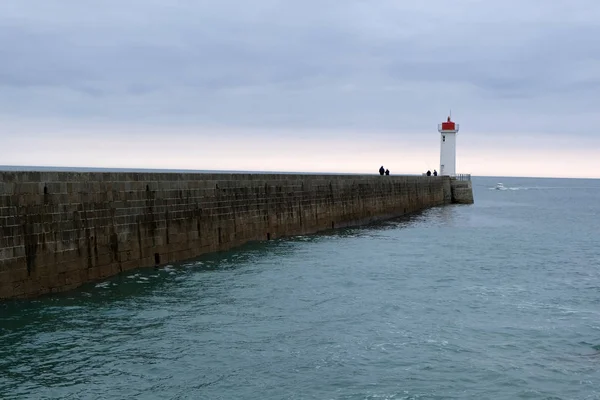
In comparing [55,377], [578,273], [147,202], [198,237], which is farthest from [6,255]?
[578,273]

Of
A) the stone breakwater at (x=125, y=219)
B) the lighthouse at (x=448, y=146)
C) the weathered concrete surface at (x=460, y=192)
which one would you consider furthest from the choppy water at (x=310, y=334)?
the weathered concrete surface at (x=460, y=192)

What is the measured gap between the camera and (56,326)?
37.6ft

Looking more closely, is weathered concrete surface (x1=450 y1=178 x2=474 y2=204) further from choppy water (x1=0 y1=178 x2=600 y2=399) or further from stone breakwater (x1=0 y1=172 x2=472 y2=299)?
choppy water (x1=0 y1=178 x2=600 y2=399)

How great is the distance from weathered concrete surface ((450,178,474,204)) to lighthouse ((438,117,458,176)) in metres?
1.20

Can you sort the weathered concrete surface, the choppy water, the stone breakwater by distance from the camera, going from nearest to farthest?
1. the choppy water
2. the stone breakwater
3. the weathered concrete surface

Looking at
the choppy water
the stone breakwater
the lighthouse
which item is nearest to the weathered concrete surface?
the lighthouse

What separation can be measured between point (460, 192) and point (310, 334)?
53488 millimetres

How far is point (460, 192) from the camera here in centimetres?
6238

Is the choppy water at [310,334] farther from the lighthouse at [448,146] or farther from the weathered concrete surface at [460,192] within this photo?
the weathered concrete surface at [460,192]

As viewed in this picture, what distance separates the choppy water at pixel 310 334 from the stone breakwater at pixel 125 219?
26.5 inches

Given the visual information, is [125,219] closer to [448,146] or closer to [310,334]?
[310,334]

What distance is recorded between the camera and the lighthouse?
58.8 m

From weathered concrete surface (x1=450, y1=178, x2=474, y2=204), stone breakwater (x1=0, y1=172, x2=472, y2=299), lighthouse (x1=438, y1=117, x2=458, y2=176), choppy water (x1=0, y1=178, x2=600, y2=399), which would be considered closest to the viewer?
choppy water (x1=0, y1=178, x2=600, y2=399)

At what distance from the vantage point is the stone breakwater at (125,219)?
1320 centimetres
